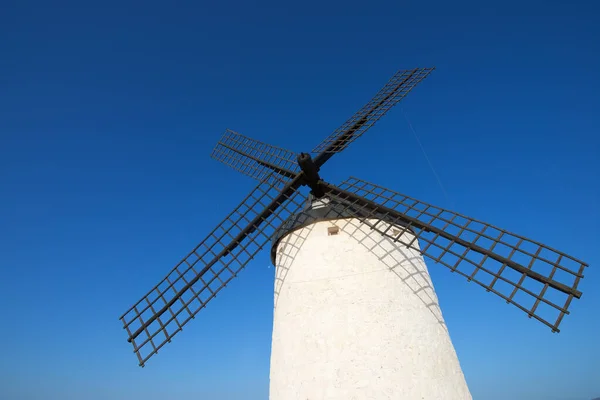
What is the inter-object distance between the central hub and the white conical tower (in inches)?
33.4

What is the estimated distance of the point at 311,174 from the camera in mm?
7305

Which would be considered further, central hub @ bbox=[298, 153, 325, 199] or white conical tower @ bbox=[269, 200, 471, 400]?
central hub @ bbox=[298, 153, 325, 199]

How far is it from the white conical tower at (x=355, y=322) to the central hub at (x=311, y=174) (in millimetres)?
848

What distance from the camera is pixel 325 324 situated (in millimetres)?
5457

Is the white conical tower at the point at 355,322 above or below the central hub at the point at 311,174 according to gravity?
below

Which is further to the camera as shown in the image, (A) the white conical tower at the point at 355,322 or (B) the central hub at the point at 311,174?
(B) the central hub at the point at 311,174

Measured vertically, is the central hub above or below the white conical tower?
above

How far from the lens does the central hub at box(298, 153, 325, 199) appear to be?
7133mm

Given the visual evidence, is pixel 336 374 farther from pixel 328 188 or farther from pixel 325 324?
pixel 328 188

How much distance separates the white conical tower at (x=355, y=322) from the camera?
4961 mm

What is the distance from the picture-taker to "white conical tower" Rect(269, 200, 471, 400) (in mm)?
4961

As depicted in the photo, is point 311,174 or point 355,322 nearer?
point 355,322

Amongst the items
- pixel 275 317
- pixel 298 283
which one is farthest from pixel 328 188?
pixel 275 317

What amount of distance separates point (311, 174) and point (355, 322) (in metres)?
3.32
